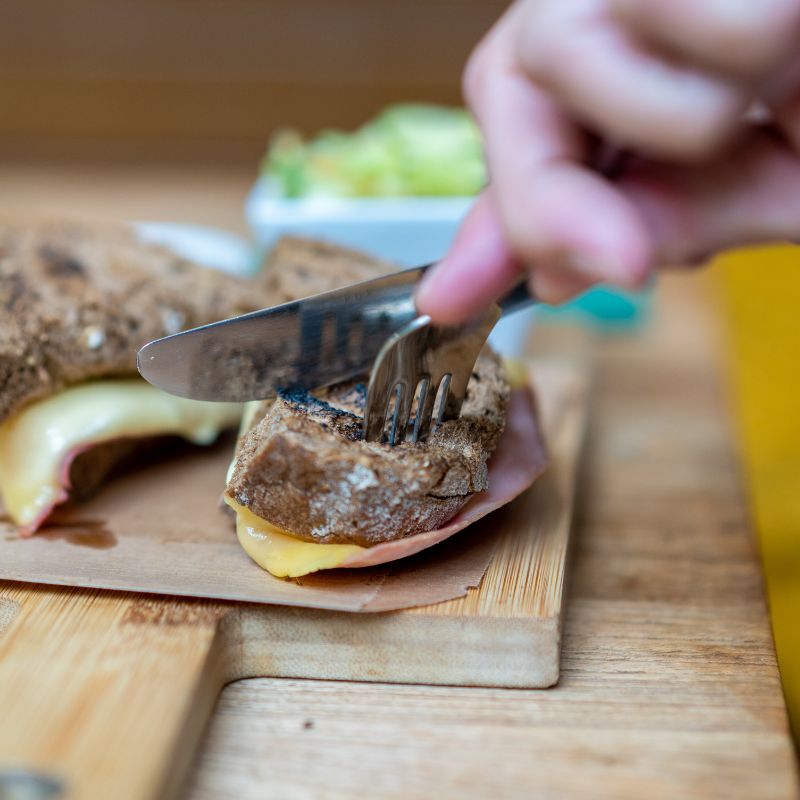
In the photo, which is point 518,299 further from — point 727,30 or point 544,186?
point 727,30

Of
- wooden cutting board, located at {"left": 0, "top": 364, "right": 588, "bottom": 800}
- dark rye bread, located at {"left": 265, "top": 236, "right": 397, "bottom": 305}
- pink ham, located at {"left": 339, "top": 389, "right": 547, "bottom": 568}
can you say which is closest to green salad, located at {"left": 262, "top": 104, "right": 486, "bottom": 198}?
dark rye bread, located at {"left": 265, "top": 236, "right": 397, "bottom": 305}

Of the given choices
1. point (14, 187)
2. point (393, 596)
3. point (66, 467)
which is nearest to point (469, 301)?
point (393, 596)

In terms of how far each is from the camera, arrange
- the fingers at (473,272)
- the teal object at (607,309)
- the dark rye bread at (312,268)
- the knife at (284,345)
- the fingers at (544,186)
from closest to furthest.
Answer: the fingers at (544,186)
the fingers at (473,272)
the knife at (284,345)
the dark rye bread at (312,268)
the teal object at (607,309)

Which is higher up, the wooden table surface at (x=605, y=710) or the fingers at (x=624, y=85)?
the fingers at (x=624, y=85)

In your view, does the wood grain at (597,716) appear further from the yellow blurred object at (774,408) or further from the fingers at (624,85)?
the fingers at (624,85)

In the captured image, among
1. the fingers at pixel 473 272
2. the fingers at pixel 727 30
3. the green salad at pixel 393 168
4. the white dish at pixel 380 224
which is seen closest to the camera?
the fingers at pixel 727 30

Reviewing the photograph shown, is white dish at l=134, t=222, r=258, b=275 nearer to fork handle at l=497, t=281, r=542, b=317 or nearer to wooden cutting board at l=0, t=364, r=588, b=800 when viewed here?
fork handle at l=497, t=281, r=542, b=317

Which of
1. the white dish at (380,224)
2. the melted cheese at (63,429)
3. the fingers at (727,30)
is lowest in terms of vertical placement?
the white dish at (380,224)

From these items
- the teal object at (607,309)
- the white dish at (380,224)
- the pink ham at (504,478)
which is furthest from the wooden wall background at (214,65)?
the pink ham at (504,478)
